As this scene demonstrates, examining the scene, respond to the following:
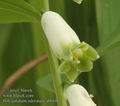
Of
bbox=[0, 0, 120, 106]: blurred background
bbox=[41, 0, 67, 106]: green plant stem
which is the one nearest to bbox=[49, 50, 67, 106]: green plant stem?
bbox=[41, 0, 67, 106]: green plant stem

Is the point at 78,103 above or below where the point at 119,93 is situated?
above

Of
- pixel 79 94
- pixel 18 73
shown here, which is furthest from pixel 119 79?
pixel 79 94

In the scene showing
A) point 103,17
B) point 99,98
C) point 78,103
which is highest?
point 103,17

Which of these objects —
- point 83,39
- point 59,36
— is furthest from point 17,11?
point 83,39

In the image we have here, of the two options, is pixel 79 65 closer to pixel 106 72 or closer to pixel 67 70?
pixel 67 70

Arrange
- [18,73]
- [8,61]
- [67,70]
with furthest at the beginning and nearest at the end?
[8,61] → [18,73] → [67,70]

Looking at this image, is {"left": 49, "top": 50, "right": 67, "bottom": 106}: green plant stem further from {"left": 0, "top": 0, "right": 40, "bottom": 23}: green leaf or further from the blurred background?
→ the blurred background

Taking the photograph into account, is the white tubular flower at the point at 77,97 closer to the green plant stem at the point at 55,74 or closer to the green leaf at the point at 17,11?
the green plant stem at the point at 55,74
